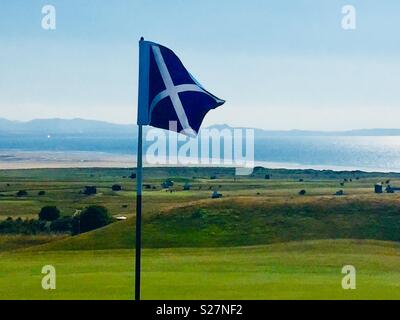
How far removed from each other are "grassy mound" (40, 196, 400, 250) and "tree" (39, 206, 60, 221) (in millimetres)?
18291

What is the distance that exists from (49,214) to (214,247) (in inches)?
1093

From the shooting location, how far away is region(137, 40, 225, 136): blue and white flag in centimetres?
1238

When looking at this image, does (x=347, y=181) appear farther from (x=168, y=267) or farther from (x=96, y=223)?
(x=168, y=267)

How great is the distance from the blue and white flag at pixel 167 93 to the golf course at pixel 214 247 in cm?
409

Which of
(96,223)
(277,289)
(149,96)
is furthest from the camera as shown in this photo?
(96,223)

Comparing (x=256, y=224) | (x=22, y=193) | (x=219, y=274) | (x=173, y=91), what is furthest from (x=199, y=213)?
(x=22, y=193)

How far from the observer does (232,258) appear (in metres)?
24.4

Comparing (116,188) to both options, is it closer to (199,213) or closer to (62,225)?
(62,225)

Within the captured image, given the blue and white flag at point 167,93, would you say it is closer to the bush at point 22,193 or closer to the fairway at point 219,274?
the fairway at point 219,274

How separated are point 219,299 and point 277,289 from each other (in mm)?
2043

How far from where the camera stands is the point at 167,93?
41.5ft

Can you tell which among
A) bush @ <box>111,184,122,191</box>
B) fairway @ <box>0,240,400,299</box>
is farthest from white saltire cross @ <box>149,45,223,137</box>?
bush @ <box>111,184,122,191</box>
